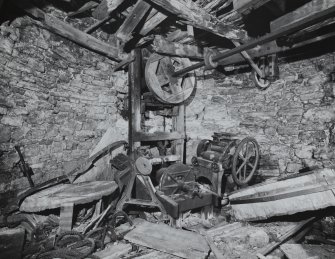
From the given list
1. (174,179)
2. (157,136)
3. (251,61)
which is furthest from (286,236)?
A: (251,61)

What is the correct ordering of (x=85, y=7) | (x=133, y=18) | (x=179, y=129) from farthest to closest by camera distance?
(x=179, y=129) → (x=85, y=7) → (x=133, y=18)

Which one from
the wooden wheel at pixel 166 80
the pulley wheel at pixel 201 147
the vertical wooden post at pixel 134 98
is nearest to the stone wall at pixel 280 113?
the pulley wheel at pixel 201 147

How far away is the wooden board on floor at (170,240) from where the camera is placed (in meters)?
3.65

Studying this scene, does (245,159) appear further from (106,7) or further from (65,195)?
(106,7)

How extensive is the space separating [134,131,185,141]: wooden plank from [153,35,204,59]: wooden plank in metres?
1.96

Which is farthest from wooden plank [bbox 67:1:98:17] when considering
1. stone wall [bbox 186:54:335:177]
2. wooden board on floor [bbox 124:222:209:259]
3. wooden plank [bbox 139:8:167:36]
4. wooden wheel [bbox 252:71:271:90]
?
wooden board on floor [bbox 124:222:209:259]

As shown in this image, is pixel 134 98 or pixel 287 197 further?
pixel 134 98

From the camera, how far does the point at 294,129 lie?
5605 millimetres

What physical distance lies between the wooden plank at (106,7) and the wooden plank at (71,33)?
81cm

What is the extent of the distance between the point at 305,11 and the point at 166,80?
312cm

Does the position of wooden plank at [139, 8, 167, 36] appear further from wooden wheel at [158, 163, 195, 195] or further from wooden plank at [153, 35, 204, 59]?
wooden wheel at [158, 163, 195, 195]

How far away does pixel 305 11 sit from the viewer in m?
3.82

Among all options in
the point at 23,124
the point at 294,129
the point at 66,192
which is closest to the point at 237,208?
the point at 294,129

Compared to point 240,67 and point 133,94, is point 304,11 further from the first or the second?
point 133,94
